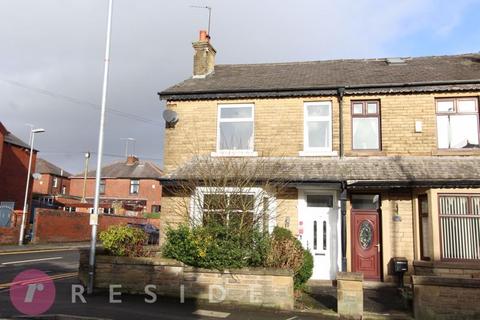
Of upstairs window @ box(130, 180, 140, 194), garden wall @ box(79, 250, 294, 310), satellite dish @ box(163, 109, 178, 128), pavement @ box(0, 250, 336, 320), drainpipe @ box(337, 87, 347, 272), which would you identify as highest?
upstairs window @ box(130, 180, 140, 194)

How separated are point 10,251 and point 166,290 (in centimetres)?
1466

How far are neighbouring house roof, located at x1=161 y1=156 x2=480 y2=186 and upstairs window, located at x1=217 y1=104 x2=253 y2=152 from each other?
79 cm

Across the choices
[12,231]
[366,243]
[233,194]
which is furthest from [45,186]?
[366,243]

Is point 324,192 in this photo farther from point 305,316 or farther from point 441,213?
point 305,316

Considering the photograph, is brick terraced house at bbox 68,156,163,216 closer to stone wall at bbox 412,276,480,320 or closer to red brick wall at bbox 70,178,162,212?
red brick wall at bbox 70,178,162,212

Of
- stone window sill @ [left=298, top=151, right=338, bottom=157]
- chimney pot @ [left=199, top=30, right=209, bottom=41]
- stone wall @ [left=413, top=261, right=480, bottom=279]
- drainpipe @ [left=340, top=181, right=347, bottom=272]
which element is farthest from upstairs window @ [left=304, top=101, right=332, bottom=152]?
chimney pot @ [left=199, top=30, right=209, bottom=41]

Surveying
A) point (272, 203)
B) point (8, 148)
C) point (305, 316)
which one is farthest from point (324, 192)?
point (8, 148)

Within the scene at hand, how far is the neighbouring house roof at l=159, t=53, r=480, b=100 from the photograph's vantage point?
1388 cm

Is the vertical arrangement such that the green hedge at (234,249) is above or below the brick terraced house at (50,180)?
below

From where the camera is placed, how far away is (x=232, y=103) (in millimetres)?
15164

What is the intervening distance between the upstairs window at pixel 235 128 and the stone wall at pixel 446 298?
24.4 ft

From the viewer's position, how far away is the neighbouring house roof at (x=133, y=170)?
53375mm

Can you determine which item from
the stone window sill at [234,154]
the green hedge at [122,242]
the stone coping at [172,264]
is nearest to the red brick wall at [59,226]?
the stone window sill at [234,154]

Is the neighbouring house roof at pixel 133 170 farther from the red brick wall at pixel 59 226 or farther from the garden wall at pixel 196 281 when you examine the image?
the garden wall at pixel 196 281
